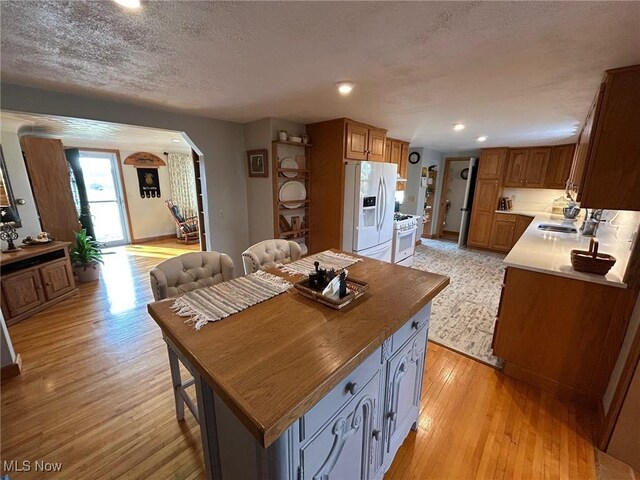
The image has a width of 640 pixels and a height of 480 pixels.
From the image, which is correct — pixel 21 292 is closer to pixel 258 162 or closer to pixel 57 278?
pixel 57 278

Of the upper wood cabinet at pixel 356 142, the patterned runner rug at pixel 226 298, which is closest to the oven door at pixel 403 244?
the upper wood cabinet at pixel 356 142

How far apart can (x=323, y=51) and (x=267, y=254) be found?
141cm

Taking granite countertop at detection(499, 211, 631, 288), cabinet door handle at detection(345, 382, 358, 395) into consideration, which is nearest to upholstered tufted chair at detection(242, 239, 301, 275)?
cabinet door handle at detection(345, 382, 358, 395)

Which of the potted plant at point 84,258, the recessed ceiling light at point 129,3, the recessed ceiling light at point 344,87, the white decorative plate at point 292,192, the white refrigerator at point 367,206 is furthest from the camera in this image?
the potted plant at point 84,258

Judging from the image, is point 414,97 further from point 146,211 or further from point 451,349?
point 146,211

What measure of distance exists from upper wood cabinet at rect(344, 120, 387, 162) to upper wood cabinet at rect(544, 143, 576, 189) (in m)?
3.72

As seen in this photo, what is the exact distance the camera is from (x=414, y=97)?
2246mm

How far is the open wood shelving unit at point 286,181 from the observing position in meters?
3.19

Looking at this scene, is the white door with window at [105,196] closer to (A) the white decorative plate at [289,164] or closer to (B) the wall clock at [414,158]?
(A) the white decorative plate at [289,164]

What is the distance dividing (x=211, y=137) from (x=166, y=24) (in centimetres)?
216

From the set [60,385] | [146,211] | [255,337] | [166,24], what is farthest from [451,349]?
[146,211]

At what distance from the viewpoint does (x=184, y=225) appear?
6273 mm

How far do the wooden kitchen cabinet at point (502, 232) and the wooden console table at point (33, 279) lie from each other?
7470 mm
